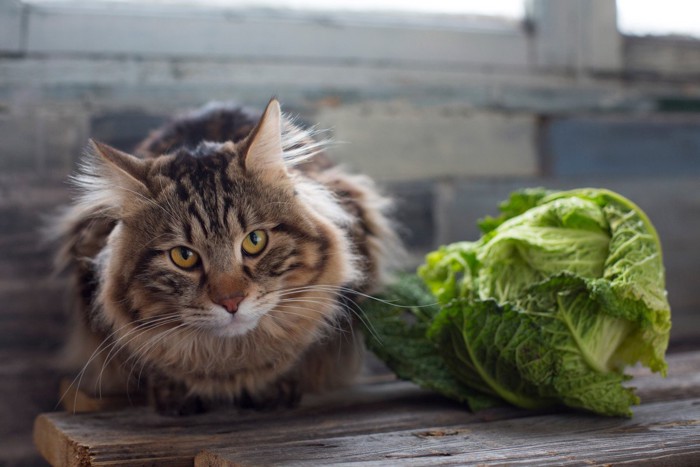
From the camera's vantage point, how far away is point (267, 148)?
1575mm

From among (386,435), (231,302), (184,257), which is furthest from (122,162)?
(386,435)

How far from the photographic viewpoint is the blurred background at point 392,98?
2172mm

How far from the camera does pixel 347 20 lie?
8.38 ft

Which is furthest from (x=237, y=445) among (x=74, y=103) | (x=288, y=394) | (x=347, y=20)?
(x=347, y=20)

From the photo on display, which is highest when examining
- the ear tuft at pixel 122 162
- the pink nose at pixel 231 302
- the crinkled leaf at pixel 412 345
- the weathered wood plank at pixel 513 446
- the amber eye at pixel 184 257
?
the ear tuft at pixel 122 162

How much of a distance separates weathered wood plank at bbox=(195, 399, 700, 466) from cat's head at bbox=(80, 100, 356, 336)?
280 mm

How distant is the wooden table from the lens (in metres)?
1.31

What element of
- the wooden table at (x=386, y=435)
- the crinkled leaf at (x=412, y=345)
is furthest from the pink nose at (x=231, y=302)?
the crinkled leaf at (x=412, y=345)

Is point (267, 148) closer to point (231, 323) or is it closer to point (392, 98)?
point (231, 323)

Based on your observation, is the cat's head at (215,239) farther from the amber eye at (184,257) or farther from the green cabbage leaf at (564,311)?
the green cabbage leaf at (564,311)

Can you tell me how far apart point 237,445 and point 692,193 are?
6.58 ft

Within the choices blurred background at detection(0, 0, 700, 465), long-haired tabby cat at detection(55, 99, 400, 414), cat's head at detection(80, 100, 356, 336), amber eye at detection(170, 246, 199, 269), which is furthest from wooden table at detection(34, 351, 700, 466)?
blurred background at detection(0, 0, 700, 465)

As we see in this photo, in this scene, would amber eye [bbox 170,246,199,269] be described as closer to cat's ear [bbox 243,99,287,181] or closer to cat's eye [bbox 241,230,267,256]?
cat's eye [bbox 241,230,267,256]

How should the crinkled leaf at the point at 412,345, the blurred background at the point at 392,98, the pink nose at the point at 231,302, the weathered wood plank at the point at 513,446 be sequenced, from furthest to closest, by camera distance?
the blurred background at the point at 392,98 < the crinkled leaf at the point at 412,345 < the pink nose at the point at 231,302 < the weathered wood plank at the point at 513,446
